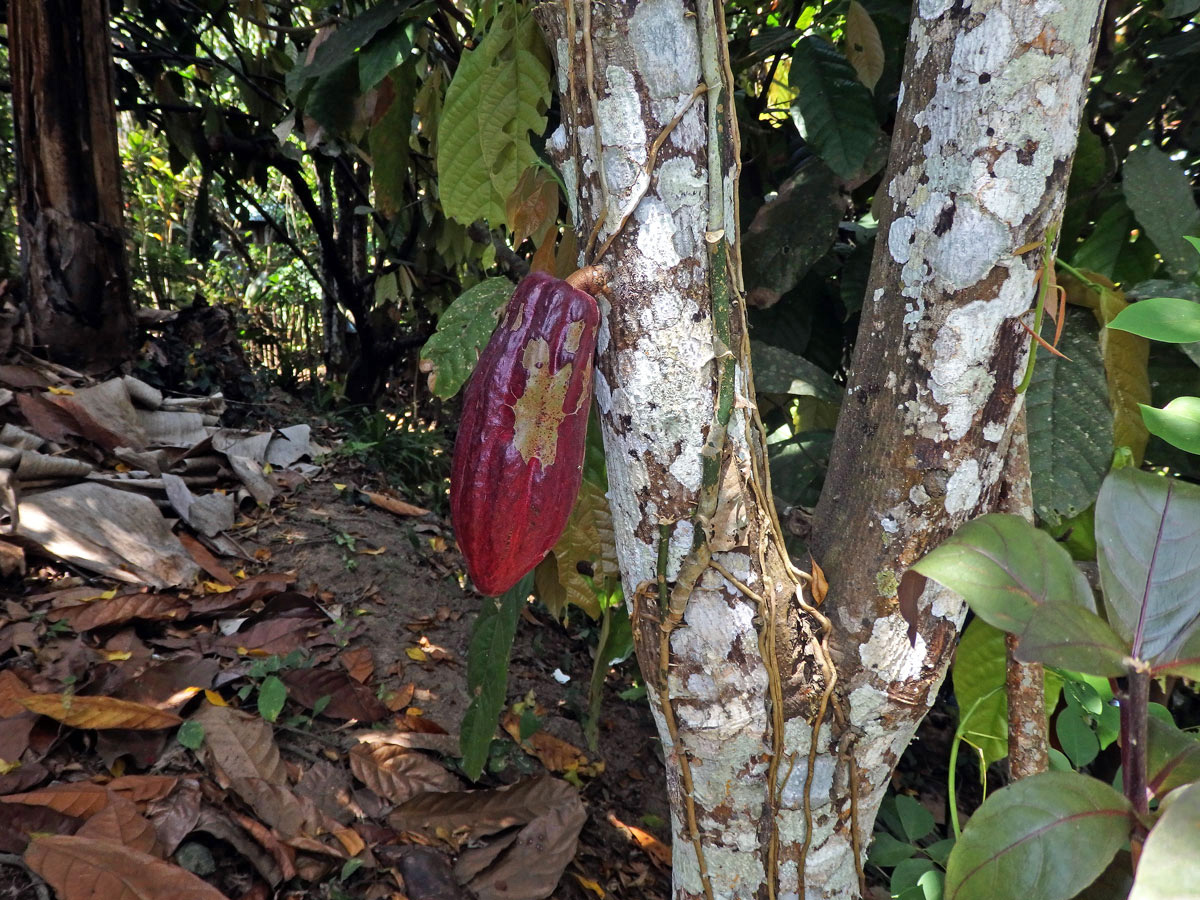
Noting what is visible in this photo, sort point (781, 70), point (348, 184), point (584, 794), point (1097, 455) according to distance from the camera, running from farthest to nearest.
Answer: point (348, 184) < point (781, 70) < point (584, 794) < point (1097, 455)

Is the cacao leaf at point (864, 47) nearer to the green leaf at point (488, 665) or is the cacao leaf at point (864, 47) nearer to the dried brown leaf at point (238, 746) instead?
the green leaf at point (488, 665)

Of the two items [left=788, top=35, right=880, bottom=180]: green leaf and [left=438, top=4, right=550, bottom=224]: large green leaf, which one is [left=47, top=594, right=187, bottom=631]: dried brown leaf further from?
[left=788, top=35, right=880, bottom=180]: green leaf

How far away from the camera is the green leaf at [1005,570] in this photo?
627 mm

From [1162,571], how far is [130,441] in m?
2.27

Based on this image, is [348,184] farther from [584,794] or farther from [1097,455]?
[1097,455]

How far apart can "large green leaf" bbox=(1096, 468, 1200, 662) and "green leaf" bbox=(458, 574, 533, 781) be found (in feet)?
2.18

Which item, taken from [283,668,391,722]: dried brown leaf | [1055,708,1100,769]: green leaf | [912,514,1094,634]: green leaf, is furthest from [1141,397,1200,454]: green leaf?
[283,668,391,722]: dried brown leaf

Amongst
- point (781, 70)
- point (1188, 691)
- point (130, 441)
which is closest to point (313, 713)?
point (130, 441)

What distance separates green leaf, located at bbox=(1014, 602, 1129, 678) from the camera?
1.97ft

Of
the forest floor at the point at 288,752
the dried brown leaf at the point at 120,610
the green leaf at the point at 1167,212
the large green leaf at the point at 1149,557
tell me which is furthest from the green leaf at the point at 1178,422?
the dried brown leaf at the point at 120,610

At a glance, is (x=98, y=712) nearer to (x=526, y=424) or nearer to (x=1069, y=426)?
(x=526, y=424)

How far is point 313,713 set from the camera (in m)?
1.47

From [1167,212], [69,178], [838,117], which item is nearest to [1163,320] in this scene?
[1167,212]

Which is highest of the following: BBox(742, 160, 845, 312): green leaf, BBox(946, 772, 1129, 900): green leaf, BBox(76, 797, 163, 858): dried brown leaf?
BBox(742, 160, 845, 312): green leaf
